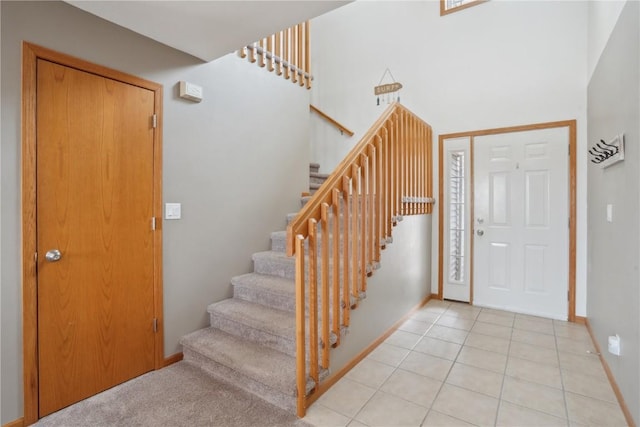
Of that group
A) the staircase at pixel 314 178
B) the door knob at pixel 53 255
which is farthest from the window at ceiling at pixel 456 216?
the door knob at pixel 53 255

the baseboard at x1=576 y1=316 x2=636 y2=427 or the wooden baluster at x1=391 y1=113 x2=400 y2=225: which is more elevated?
the wooden baluster at x1=391 y1=113 x2=400 y2=225

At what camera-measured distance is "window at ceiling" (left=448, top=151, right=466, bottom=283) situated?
3938 millimetres

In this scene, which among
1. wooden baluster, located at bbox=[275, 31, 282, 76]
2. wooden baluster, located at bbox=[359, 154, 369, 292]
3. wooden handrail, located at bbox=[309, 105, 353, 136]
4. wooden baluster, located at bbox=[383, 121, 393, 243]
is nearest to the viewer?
wooden baluster, located at bbox=[359, 154, 369, 292]

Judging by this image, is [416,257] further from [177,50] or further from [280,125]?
[177,50]

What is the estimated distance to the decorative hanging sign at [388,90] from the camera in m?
3.98

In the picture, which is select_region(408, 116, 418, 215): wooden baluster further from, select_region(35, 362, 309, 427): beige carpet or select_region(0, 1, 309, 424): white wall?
select_region(35, 362, 309, 427): beige carpet

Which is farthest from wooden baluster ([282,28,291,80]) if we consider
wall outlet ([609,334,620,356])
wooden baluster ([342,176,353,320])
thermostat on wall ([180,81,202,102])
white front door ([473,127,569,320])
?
wall outlet ([609,334,620,356])

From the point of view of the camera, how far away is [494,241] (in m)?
3.74

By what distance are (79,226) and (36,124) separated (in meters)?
0.62

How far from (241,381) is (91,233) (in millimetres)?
1364

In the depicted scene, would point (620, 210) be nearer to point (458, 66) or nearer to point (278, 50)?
point (458, 66)

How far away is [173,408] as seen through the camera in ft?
6.31

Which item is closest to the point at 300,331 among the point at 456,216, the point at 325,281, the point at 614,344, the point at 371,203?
the point at 325,281

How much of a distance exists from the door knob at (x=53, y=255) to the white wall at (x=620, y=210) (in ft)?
10.4
